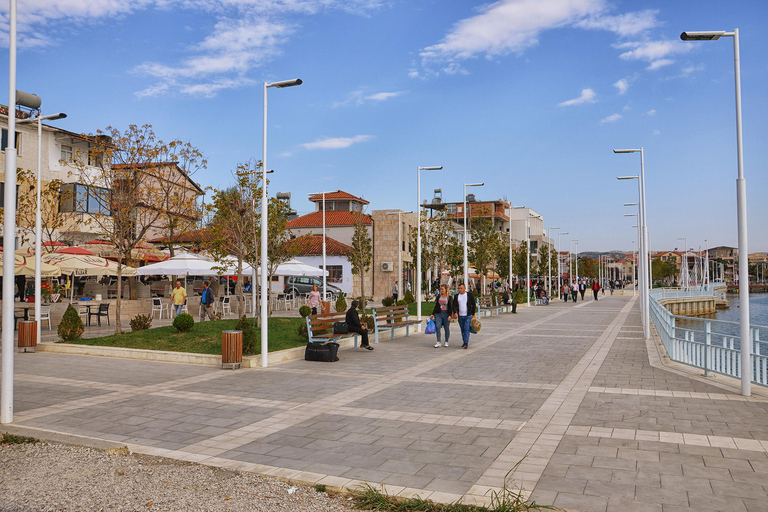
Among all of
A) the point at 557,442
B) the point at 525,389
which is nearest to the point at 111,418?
the point at 557,442

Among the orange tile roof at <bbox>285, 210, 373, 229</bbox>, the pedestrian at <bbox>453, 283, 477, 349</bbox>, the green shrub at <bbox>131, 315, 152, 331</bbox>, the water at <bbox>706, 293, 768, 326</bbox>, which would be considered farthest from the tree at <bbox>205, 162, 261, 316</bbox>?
the orange tile roof at <bbox>285, 210, 373, 229</bbox>

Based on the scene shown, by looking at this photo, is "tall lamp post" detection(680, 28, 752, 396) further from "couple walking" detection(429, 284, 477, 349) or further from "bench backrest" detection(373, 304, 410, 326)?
"bench backrest" detection(373, 304, 410, 326)

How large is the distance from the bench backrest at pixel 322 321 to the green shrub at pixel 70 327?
6502mm

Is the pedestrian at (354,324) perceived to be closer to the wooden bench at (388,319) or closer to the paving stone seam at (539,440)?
the wooden bench at (388,319)

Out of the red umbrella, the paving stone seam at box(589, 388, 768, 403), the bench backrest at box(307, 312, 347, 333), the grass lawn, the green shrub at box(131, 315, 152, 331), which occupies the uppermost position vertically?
the red umbrella

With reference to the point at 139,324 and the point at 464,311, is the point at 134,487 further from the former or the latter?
the point at 139,324

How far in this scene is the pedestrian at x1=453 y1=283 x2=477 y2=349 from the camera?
16.1m

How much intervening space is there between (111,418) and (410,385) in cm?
478

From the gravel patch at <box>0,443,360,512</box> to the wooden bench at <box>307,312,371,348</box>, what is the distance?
7.93 meters

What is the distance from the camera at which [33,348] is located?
1511cm

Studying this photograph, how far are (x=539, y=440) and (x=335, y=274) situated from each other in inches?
1840

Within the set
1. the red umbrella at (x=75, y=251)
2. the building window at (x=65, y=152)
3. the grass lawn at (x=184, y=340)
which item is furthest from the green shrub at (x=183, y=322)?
the building window at (x=65, y=152)

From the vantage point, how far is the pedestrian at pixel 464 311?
1608 cm

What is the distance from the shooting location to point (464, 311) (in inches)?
638
